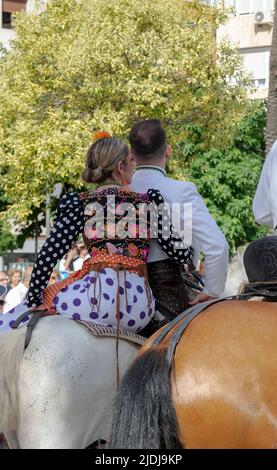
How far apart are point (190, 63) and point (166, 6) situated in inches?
79.3

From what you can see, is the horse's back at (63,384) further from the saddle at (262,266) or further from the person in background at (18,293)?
the person in background at (18,293)

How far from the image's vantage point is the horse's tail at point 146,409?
3.40 meters

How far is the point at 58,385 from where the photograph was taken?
4.46 metres

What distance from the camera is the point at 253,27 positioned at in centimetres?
4556

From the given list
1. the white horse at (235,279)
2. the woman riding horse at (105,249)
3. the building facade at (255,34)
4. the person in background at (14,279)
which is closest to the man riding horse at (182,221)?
the woman riding horse at (105,249)

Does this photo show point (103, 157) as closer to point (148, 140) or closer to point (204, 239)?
point (148, 140)

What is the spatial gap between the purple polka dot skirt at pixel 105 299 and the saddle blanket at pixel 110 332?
0.24 ft

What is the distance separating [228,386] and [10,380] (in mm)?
1544

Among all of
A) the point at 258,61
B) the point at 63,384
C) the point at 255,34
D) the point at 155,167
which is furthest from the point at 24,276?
the point at 255,34

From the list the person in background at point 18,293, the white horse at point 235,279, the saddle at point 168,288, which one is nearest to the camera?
the saddle at point 168,288

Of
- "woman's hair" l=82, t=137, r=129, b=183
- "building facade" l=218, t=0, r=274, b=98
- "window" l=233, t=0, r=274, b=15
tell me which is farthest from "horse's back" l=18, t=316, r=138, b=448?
"window" l=233, t=0, r=274, b=15

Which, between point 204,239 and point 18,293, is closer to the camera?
point 204,239
